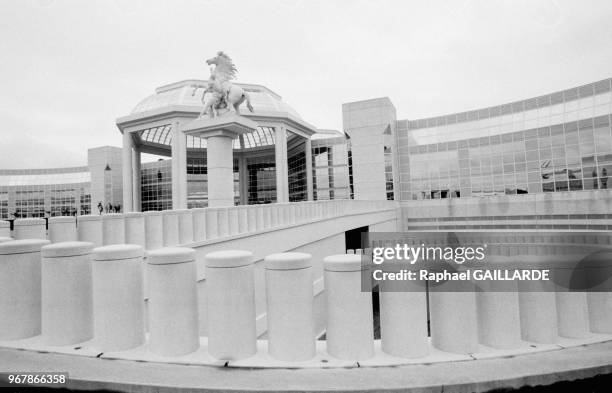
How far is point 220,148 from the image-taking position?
16.4 m

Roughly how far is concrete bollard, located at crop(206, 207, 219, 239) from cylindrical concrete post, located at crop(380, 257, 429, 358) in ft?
24.6

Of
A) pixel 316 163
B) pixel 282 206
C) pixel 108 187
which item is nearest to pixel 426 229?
pixel 316 163

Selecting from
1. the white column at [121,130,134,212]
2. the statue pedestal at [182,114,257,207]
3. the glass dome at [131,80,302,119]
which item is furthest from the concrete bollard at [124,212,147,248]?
the white column at [121,130,134,212]

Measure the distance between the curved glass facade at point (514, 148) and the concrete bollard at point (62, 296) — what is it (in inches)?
1597

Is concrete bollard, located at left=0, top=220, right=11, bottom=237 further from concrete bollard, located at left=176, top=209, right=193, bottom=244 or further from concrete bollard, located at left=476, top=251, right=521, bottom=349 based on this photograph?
concrete bollard, located at left=476, top=251, right=521, bottom=349

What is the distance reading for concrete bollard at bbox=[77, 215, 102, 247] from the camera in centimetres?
578

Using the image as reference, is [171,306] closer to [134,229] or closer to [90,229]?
[90,229]

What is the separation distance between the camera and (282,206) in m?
14.1

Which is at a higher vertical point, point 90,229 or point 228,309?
point 90,229

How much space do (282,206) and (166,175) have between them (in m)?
49.0

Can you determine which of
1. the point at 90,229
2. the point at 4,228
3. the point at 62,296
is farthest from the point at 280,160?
the point at 62,296

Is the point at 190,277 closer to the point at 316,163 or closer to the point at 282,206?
the point at 282,206

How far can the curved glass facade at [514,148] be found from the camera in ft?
106

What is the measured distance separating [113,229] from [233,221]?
4332 millimetres
